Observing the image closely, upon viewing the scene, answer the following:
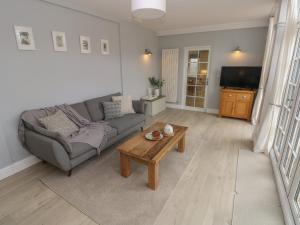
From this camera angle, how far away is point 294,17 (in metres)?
2.09

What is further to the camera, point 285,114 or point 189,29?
point 189,29

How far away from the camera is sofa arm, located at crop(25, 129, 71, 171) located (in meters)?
2.03

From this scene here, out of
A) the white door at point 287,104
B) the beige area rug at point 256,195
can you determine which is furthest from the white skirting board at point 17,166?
the white door at point 287,104

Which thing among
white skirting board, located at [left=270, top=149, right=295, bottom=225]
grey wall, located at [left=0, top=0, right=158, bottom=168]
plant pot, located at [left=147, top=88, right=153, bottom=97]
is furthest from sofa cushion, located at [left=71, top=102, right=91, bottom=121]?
white skirting board, located at [left=270, top=149, right=295, bottom=225]

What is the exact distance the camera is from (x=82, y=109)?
308cm

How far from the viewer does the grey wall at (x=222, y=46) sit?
13.9 ft

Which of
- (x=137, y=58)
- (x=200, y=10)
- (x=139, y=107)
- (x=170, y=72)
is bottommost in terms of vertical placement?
(x=139, y=107)

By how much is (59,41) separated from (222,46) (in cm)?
403

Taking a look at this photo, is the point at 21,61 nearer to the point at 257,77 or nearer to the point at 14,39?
the point at 14,39

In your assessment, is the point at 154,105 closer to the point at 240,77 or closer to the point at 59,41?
the point at 240,77

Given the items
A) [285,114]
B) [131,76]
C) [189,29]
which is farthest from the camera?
[189,29]

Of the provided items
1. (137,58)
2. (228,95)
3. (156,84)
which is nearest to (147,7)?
(137,58)

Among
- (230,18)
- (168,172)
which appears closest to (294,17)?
(230,18)

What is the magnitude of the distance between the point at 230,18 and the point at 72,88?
12.7ft
